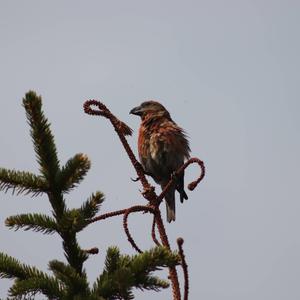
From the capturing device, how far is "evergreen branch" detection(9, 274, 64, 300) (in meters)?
1.94

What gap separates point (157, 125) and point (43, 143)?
16.8 ft

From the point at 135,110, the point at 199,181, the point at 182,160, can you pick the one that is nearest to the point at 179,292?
the point at 199,181

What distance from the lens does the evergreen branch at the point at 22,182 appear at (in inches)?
82.8

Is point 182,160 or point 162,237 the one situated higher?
point 182,160

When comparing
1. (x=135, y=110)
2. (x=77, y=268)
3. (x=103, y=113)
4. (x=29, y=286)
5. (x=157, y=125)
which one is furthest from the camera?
(x=135, y=110)

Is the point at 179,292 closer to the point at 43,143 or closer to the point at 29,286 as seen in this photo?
the point at 29,286

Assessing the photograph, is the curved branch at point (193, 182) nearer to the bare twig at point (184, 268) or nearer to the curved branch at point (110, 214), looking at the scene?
the curved branch at point (110, 214)

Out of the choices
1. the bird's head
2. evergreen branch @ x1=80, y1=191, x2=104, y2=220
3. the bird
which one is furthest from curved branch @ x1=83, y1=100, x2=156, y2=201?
the bird's head

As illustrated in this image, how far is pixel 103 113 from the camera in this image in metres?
2.78

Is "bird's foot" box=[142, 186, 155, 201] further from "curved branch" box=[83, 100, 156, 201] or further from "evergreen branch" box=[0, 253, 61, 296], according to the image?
"evergreen branch" box=[0, 253, 61, 296]

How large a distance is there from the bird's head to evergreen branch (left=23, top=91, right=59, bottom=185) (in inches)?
213

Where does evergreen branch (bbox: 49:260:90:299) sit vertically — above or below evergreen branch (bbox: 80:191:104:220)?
below

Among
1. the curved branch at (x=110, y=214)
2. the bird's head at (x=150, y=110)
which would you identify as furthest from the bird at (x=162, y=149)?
the curved branch at (x=110, y=214)

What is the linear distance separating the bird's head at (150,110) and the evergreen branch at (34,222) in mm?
5436
